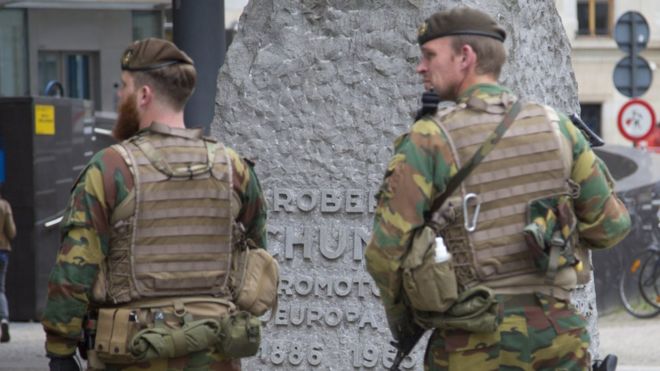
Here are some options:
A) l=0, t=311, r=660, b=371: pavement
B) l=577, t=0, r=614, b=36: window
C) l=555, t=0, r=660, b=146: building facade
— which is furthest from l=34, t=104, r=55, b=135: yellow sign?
l=577, t=0, r=614, b=36: window

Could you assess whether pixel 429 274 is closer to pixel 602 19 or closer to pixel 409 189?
pixel 409 189

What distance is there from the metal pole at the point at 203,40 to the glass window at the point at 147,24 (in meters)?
17.7

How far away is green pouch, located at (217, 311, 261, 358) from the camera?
483cm

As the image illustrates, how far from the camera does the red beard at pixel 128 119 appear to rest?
4.89 m

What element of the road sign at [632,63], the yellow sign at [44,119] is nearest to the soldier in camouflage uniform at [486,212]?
the yellow sign at [44,119]

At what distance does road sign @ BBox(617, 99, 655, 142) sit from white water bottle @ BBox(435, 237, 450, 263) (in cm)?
1834

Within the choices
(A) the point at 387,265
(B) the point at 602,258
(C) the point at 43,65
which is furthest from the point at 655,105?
(A) the point at 387,265

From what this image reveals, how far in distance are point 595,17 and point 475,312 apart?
33.5m

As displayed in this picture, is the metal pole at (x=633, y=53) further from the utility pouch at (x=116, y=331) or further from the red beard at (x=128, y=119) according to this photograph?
the utility pouch at (x=116, y=331)

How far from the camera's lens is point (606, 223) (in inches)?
185

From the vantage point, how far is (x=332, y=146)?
681cm

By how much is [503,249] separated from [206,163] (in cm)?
99

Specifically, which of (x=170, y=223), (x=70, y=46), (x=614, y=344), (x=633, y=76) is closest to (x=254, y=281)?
(x=170, y=223)

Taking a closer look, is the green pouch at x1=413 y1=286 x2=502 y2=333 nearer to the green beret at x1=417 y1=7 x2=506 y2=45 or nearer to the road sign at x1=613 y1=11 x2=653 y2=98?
the green beret at x1=417 y1=7 x2=506 y2=45
